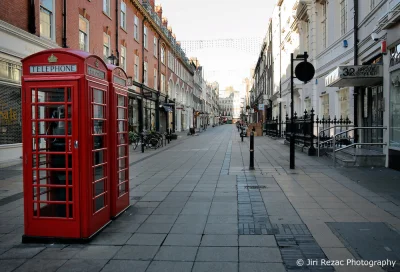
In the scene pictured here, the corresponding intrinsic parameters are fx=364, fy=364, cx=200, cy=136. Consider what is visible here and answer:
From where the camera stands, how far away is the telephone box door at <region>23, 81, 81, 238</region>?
14.8ft

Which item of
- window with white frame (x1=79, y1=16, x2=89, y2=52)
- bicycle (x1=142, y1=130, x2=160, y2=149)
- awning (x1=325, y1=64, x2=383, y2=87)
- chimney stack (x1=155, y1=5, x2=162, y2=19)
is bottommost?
bicycle (x1=142, y1=130, x2=160, y2=149)

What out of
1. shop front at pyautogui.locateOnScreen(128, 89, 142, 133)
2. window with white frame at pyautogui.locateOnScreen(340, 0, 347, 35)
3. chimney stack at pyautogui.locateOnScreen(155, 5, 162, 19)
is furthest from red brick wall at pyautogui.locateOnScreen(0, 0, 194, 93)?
window with white frame at pyautogui.locateOnScreen(340, 0, 347, 35)

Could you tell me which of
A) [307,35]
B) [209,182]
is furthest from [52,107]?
[307,35]

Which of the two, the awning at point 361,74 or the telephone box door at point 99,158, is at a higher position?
the awning at point 361,74

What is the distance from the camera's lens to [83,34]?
18.9 metres

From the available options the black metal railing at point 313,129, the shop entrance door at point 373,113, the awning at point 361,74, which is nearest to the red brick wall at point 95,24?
the black metal railing at point 313,129

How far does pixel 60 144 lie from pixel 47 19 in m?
12.7

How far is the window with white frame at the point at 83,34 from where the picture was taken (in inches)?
728

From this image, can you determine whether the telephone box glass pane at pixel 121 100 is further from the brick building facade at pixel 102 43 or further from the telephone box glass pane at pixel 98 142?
the brick building facade at pixel 102 43

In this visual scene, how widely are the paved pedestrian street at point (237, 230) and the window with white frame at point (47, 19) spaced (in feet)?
27.3

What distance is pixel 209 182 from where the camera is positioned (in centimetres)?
911

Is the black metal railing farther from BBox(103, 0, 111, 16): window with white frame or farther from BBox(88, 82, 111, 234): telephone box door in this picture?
BBox(103, 0, 111, 16): window with white frame

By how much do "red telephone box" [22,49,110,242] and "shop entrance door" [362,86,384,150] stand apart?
1065cm

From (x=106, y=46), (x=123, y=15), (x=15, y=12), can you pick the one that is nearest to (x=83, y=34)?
(x=106, y=46)
